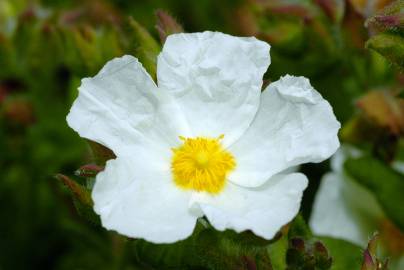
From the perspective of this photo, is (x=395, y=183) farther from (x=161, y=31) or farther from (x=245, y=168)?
(x=161, y=31)

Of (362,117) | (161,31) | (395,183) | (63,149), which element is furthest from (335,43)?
(63,149)

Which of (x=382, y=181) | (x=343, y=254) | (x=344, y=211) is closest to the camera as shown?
(x=343, y=254)

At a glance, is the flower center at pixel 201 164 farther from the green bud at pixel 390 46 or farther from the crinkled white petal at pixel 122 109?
the green bud at pixel 390 46

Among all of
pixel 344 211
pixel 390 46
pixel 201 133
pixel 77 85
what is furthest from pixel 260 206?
pixel 77 85

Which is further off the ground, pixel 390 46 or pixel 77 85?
pixel 390 46

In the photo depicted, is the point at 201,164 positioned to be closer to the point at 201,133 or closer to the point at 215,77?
the point at 201,133

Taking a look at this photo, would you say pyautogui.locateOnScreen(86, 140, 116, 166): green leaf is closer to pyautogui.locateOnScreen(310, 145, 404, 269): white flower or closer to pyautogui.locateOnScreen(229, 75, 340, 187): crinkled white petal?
pyautogui.locateOnScreen(229, 75, 340, 187): crinkled white petal
